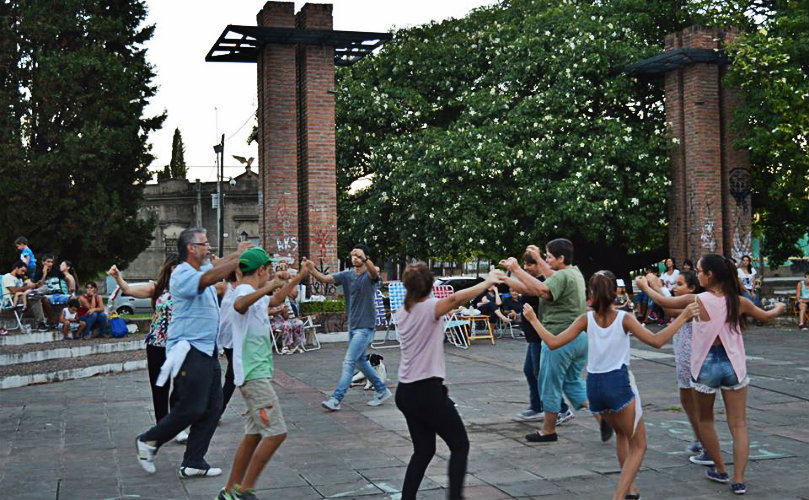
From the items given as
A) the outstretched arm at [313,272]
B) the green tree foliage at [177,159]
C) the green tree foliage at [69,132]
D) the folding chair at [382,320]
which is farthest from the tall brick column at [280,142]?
the green tree foliage at [177,159]

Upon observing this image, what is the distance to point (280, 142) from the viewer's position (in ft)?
69.4

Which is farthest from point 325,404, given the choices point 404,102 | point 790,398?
point 404,102

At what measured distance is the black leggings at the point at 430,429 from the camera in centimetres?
528

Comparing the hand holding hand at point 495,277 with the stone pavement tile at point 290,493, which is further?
the stone pavement tile at point 290,493

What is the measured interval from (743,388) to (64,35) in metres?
27.6

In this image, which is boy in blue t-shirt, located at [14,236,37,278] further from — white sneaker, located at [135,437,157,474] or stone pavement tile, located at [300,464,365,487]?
stone pavement tile, located at [300,464,365,487]

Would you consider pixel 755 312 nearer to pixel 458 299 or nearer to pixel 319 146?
pixel 458 299

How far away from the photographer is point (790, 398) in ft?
34.2

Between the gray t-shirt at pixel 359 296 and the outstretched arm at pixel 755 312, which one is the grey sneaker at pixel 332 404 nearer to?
the gray t-shirt at pixel 359 296

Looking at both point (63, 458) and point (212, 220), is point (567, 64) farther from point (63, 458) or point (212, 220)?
point (212, 220)

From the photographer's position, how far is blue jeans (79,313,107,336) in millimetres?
18859

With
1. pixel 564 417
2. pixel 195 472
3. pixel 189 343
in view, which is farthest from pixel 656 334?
pixel 195 472

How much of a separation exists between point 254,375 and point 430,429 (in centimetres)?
133

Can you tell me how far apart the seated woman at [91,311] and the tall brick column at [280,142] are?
4.16 m
